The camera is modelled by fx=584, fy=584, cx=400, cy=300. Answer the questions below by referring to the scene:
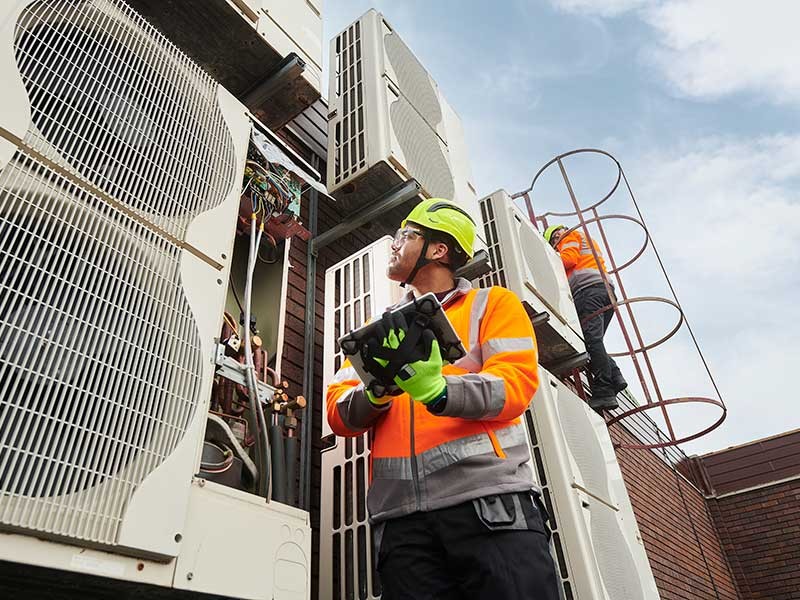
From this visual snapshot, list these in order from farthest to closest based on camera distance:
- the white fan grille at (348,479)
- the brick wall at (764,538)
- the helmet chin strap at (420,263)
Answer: the brick wall at (764,538)
the white fan grille at (348,479)
the helmet chin strap at (420,263)

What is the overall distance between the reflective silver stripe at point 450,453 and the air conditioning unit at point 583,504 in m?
1.41

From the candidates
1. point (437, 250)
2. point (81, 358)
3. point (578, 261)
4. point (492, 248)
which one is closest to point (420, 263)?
point (437, 250)

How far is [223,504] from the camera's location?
1.35m

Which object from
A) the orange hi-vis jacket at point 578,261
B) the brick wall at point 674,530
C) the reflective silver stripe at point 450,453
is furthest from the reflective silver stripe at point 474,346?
the brick wall at point 674,530

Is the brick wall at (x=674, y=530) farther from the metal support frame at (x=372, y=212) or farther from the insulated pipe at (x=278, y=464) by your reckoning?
the insulated pipe at (x=278, y=464)

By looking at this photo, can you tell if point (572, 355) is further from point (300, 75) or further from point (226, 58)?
point (226, 58)

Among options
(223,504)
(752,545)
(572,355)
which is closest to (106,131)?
(223,504)

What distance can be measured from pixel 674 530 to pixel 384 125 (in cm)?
586

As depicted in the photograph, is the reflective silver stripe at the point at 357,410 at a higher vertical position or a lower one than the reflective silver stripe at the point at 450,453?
higher

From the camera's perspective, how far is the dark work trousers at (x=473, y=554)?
1.17 meters

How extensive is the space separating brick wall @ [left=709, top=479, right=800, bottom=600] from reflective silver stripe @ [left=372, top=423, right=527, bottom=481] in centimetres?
824

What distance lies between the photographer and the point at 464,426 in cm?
136

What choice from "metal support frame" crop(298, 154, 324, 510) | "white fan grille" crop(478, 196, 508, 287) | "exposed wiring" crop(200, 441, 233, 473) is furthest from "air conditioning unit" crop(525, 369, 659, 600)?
"exposed wiring" crop(200, 441, 233, 473)

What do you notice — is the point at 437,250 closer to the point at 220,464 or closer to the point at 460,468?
the point at 460,468
